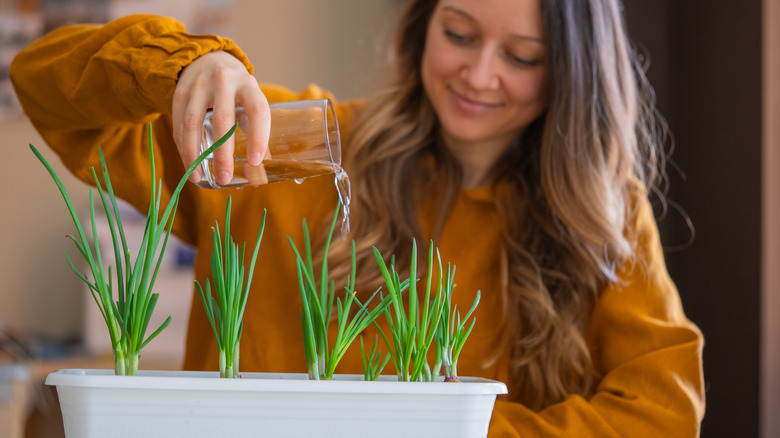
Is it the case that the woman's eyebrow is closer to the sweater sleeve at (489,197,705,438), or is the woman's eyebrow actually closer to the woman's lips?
the woman's lips

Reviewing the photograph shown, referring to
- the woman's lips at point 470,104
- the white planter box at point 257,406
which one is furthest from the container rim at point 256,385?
the woman's lips at point 470,104

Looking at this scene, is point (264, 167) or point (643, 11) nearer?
point (264, 167)

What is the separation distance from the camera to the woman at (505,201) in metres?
1.03

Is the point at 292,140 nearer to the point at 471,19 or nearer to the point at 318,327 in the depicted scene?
the point at 318,327

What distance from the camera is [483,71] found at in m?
1.14

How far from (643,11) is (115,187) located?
65.3 inches

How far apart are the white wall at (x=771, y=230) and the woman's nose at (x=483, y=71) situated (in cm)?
91

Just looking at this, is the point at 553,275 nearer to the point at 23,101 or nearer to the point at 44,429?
the point at 23,101

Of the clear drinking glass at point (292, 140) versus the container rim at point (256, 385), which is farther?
the clear drinking glass at point (292, 140)

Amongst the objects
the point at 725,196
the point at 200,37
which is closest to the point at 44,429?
the point at 725,196

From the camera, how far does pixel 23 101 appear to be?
1024 mm

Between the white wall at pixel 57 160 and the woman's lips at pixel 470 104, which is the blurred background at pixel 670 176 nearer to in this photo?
the white wall at pixel 57 160

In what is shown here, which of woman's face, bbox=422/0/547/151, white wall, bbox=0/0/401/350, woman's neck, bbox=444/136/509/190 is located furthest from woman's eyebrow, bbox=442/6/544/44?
white wall, bbox=0/0/401/350

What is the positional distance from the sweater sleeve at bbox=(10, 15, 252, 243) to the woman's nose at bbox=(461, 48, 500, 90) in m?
0.40
